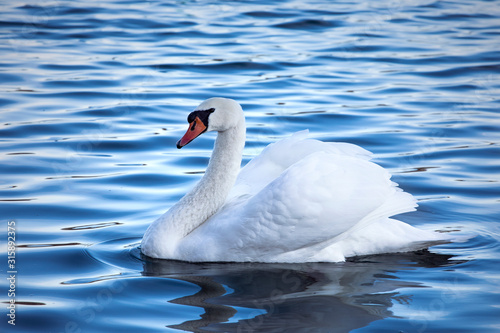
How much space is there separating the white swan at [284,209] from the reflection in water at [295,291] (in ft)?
0.37

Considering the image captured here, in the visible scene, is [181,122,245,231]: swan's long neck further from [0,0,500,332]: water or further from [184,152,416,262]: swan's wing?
[0,0,500,332]: water

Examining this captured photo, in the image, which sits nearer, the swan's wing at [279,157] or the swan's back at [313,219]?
the swan's back at [313,219]

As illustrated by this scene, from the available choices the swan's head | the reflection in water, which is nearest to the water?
the reflection in water

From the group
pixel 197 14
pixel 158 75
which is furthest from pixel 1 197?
pixel 197 14

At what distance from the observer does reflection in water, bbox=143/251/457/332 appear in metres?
4.39

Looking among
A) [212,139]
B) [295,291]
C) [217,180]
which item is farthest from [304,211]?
[212,139]

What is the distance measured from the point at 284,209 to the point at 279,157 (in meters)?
0.93

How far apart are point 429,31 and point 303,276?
1188 cm

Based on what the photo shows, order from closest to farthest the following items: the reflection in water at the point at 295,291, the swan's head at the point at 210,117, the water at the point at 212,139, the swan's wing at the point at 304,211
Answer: the reflection in water at the point at 295,291, the water at the point at 212,139, the swan's wing at the point at 304,211, the swan's head at the point at 210,117

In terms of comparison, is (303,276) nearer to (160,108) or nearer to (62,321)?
(62,321)

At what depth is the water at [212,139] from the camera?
4656 mm

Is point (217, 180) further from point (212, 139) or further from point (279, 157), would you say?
point (212, 139)

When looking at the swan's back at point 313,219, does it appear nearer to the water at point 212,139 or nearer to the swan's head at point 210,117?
the water at point 212,139

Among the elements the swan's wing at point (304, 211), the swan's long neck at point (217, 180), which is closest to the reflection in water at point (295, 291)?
the swan's wing at point (304, 211)
